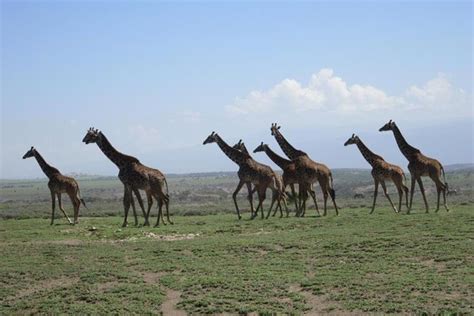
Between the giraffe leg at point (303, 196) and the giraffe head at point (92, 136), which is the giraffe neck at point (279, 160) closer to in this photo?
the giraffe leg at point (303, 196)

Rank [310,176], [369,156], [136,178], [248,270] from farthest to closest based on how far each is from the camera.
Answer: [369,156], [310,176], [136,178], [248,270]

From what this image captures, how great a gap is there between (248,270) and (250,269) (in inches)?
4.5

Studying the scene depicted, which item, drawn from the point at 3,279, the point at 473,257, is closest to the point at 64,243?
the point at 3,279

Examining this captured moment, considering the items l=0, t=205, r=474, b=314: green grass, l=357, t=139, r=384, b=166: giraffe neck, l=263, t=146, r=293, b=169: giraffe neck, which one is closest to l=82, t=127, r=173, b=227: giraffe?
l=0, t=205, r=474, b=314: green grass

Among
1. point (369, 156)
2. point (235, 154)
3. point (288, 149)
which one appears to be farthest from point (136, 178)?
point (369, 156)

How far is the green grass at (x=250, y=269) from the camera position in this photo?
11.8 meters

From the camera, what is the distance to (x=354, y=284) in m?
12.6

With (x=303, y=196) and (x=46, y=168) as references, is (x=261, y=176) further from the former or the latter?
(x=46, y=168)

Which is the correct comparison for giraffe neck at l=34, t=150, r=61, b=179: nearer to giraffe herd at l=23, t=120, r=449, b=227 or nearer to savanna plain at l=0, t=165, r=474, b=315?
giraffe herd at l=23, t=120, r=449, b=227

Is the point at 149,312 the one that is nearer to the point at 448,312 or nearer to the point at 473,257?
the point at 448,312

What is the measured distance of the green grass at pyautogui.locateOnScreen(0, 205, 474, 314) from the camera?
11.8 m

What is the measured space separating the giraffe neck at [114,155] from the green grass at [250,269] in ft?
11.8

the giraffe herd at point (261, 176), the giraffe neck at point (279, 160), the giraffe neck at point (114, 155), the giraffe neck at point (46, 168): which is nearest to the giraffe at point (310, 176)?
the giraffe herd at point (261, 176)

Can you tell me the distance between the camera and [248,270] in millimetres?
14078
